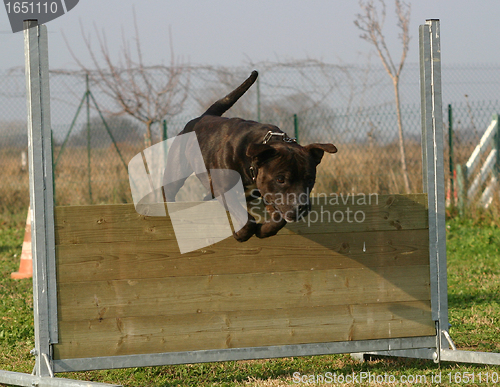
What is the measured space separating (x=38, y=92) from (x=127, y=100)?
7052 millimetres

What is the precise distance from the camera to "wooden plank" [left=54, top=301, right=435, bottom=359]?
302 cm

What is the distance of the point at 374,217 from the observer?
3.31 metres

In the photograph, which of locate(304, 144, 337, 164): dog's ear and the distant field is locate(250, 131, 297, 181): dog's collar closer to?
locate(304, 144, 337, 164): dog's ear

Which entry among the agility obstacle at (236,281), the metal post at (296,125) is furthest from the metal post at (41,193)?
the metal post at (296,125)

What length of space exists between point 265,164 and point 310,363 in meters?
1.41

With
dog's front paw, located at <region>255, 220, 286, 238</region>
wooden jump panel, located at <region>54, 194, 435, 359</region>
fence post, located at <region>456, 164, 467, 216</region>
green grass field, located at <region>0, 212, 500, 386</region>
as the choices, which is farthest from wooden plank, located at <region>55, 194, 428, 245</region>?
fence post, located at <region>456, 164, 467, 216</region>

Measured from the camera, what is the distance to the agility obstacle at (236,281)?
296 centimetres

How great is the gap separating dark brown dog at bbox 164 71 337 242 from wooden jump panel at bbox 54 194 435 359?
264mm

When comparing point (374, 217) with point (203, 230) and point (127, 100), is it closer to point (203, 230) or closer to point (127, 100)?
point (203, 230)

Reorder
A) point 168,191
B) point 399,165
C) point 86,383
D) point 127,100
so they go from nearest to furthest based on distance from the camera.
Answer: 1. point 86,383
2. point 168,191
3. point 399,165
4. point 127,100

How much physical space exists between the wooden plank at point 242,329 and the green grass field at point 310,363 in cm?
25

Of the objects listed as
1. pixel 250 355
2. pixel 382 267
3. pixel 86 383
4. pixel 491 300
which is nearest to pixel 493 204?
pixel 491 300

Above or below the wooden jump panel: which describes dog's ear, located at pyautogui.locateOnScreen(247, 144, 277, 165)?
above

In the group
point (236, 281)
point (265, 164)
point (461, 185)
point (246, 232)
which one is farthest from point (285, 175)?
point (461, 185)
